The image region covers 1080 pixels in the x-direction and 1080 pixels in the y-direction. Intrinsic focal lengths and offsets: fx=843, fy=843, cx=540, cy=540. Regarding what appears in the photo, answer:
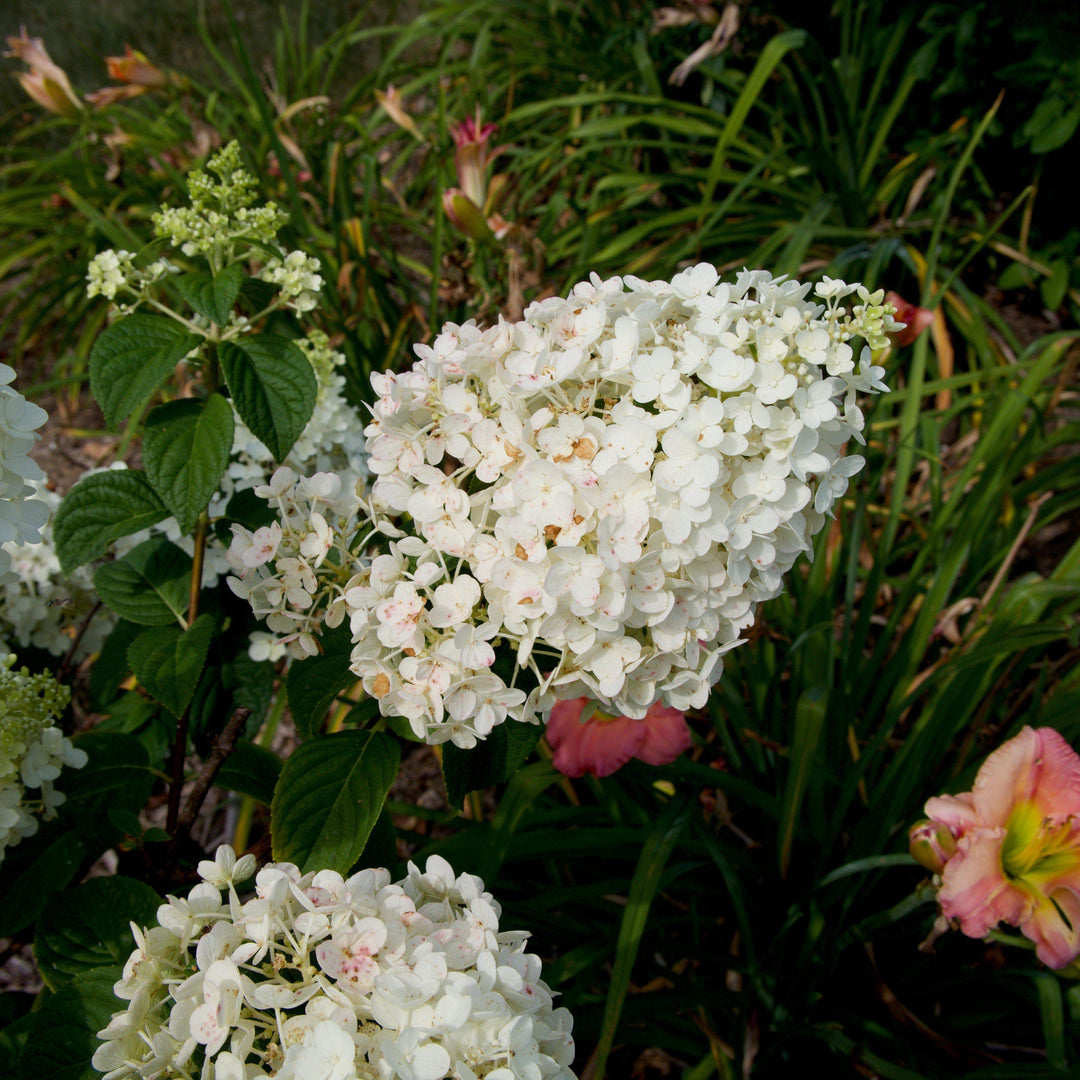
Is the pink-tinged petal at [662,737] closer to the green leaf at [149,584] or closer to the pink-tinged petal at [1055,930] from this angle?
the pink-tinged petal at [1055,930]

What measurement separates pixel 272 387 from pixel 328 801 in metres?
0.36

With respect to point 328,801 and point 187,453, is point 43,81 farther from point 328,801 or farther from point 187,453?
point 328,801

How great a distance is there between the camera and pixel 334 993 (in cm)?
49

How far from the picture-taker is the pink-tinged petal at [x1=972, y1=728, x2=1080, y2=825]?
0.86 metres

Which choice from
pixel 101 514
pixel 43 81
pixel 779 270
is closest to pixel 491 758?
pixel 101 514

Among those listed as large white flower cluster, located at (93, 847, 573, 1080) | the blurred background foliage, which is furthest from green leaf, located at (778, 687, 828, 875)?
large white flower cluster, located at (93, 847, 573, 1080)

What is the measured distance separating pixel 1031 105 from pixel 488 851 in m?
2.21

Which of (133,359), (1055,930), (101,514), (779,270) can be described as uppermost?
→ (133,359)

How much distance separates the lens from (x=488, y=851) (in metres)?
1.03

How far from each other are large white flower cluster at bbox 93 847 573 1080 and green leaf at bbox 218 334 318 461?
353mm

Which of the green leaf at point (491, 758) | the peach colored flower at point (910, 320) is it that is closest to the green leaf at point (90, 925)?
the green leaf at point (491, 758)

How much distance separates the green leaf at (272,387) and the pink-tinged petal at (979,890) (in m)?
0.75

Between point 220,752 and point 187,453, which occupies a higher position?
point 187,453

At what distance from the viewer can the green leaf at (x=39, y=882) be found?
72cm
